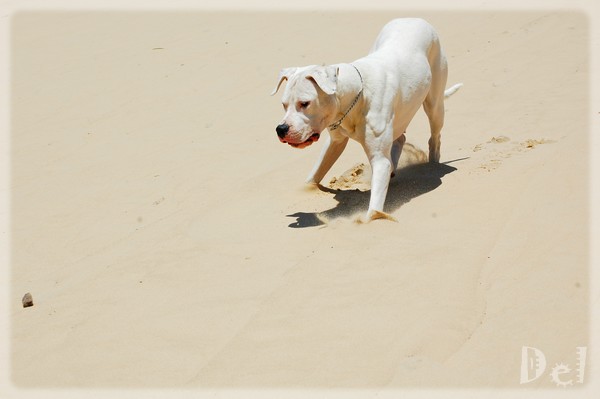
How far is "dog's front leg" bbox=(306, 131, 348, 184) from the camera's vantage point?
22.7 ft

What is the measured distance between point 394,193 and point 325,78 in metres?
1.49

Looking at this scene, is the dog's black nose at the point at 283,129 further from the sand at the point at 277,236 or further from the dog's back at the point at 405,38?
the dog's back at the point at 405,38

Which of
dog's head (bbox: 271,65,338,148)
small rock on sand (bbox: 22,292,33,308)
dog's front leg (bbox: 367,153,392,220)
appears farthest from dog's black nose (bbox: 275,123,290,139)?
small rock on sand (bbox: 22,292,33,308)

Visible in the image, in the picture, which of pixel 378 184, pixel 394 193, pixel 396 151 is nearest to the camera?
pixel 378 184

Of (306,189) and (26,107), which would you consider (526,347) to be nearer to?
(306,189)

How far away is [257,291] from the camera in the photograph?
191 inches

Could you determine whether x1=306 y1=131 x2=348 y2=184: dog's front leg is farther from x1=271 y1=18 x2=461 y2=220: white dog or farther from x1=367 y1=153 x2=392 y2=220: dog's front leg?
x1=367 y1=153 x2=392 y2=220: dog's front leg

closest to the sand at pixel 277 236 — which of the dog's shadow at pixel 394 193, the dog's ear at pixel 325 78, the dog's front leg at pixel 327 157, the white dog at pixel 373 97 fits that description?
the dog's shadow at pixel 394 193

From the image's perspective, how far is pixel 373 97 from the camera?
20.1 ft

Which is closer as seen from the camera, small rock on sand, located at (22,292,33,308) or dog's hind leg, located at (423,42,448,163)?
small rock on sand, located at (22,292,33,308)

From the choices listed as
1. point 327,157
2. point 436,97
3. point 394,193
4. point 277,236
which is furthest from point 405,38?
point 277,236

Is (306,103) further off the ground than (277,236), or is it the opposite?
(306,103)

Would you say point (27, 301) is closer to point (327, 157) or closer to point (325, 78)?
point (325, 78)

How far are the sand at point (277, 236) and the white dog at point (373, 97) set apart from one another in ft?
1.47
